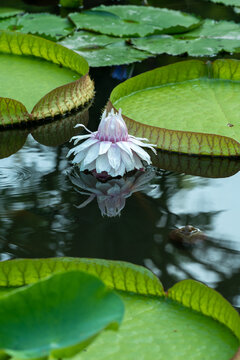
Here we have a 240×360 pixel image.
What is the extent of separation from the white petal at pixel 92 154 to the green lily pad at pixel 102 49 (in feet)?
4.61

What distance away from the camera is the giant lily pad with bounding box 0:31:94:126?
114 inches

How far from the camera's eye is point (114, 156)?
2.36 metres

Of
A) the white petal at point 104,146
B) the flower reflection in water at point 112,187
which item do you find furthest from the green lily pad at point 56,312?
the white petal at point 104,146

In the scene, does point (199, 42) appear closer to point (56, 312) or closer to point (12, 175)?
point (12, 175)

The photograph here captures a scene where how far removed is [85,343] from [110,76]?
2.90m

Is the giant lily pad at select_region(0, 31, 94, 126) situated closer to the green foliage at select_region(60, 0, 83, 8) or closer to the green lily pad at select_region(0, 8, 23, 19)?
the green lily pad at select_region(0, 8, 23, 19)

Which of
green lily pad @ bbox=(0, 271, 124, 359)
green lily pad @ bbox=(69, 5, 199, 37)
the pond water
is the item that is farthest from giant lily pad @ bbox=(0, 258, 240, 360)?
green lily pad @ bbox=(69, 5, 199, 37)

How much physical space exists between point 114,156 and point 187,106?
74 cm

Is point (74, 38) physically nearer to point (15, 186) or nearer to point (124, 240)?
point (15, 186)

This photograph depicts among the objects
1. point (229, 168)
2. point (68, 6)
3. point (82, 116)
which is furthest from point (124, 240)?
point (68, 6)

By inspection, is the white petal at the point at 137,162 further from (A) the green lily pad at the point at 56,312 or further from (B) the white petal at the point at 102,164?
(A) the green lily pad at the point at 56,312

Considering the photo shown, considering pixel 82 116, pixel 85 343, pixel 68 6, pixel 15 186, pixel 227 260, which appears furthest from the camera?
pixel 68 6

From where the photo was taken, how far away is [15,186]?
2.32 m

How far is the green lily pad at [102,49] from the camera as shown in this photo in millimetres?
3758
